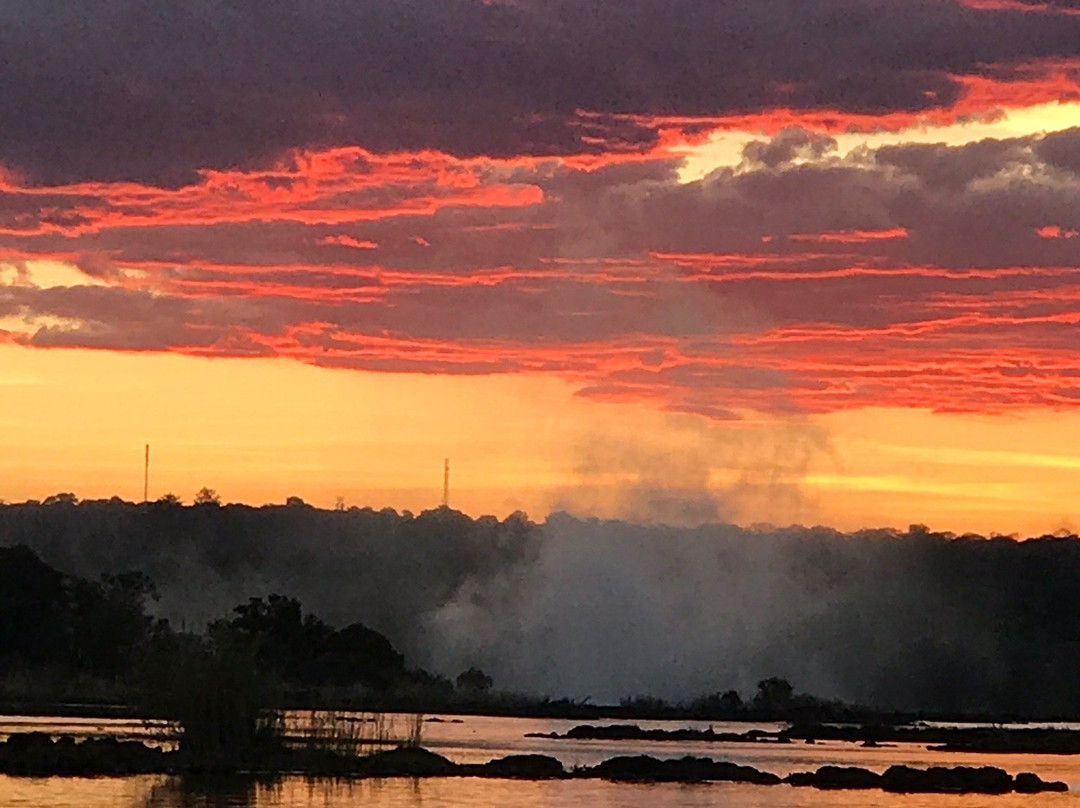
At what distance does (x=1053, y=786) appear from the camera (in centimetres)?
7631

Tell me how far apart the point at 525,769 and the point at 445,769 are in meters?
2.48

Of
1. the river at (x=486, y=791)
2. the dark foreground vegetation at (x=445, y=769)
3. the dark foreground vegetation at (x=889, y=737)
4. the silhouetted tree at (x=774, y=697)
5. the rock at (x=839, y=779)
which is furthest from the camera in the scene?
the silhouetted tree at (x=774, y=697)

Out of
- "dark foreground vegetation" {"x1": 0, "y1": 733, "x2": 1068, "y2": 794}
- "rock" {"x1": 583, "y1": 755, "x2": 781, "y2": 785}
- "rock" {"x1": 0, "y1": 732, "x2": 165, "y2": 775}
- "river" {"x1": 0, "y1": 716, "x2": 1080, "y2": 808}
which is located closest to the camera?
"river" {"x1": 0, "y1": 716, "x2": 1080, "y2": 808}

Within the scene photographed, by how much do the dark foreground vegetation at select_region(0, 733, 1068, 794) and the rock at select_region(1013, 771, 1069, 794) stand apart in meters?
0.03

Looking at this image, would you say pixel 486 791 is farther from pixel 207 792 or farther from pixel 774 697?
pixel 774 697

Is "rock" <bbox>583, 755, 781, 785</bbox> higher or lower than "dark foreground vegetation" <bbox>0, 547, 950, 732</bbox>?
lower

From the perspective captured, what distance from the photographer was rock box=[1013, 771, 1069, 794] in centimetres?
7512

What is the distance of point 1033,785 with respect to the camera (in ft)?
249

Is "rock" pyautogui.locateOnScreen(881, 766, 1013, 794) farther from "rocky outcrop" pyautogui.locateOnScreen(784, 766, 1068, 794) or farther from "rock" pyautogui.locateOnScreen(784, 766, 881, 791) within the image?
"rock" pyautogui.locateOnScreen(784, 766, 881, 791)

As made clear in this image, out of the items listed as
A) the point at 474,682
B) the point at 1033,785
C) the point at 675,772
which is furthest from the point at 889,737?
the point at 474,682

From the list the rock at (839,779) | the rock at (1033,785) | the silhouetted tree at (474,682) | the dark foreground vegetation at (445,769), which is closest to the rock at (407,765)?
the dark foreground vegetation at (445,769)

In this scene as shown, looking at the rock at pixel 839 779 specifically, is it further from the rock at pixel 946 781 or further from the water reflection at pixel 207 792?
the water reflection at pixel 207 792

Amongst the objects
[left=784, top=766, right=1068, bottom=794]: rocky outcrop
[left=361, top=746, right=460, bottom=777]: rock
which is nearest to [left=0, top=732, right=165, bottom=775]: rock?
[left=361, top=746, right=460, bottom=777]: rock

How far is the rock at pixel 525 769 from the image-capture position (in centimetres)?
7269
